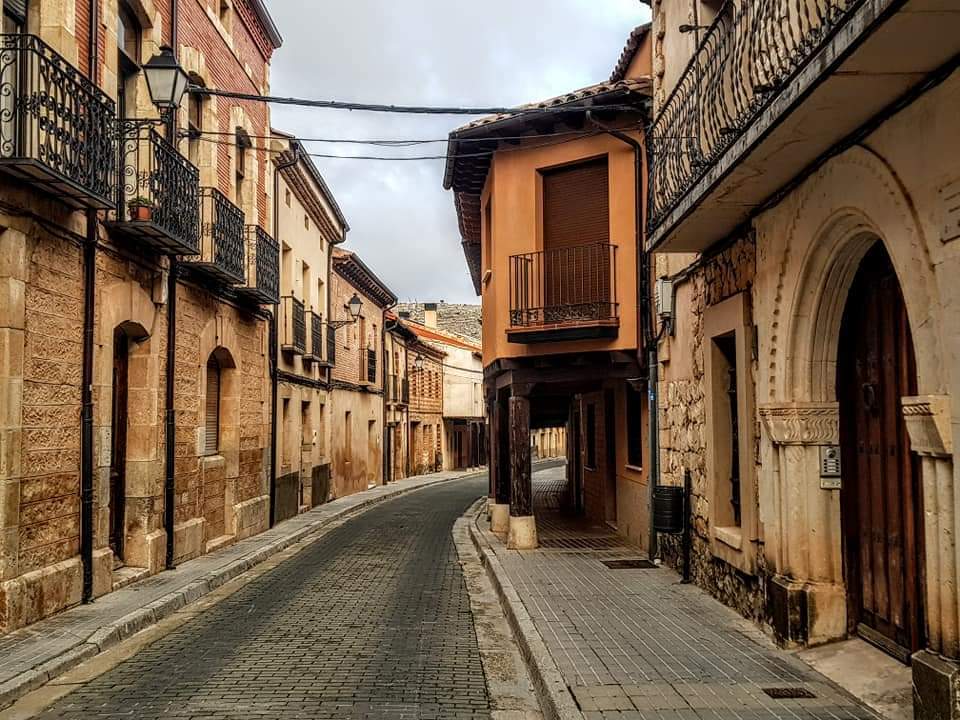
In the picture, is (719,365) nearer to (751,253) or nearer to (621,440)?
(751,253)

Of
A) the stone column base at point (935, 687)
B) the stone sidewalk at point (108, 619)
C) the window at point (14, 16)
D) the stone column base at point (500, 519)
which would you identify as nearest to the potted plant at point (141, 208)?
the window at point (14, 16)

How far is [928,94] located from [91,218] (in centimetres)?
770

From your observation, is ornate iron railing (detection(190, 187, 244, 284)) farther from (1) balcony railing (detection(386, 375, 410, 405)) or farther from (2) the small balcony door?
(1) balcony railing (detection(386, 375, 410, 405))

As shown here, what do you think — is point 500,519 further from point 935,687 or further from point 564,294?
point 935,687

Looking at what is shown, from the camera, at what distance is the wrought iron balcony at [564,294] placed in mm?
12172

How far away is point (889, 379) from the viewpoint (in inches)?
238

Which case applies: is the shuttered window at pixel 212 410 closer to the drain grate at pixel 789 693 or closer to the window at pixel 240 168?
the window at pixel 240 168

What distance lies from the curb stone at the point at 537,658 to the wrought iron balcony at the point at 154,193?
5.37 meters

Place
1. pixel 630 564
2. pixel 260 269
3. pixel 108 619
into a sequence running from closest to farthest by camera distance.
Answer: pixel 108 619
pixel 630 564
pixel 260 269

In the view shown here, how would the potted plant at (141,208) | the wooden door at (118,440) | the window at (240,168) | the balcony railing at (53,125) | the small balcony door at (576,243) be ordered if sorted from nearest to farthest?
the balcony railing at (53,125) → the potted plant at (141,208) → the wooden door at (118,440) → the small balcony door at (576,243) → the window at (240,168)

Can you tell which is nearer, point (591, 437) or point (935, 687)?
point (935, 687)

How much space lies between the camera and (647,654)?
6.56 metres

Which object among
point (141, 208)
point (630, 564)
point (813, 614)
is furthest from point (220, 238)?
point (813, 614)

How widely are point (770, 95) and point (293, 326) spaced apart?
47.5 ft
